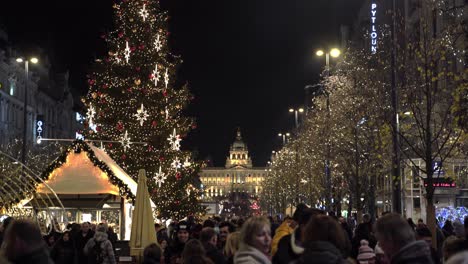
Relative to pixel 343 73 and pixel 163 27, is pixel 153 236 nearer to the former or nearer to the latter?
pixel 163 27

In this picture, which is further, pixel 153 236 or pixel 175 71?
pixel 175 71

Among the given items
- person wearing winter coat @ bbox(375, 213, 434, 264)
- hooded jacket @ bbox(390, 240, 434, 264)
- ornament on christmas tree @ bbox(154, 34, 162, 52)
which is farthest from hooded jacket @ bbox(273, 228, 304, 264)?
ornament on christmas tree @ bbox(154, 34, 162, 52)

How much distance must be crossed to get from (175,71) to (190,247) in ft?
91.8

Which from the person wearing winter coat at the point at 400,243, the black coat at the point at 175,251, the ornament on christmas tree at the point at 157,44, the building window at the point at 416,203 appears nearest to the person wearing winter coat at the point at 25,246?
the person wearing winter coat at the point at 400,243

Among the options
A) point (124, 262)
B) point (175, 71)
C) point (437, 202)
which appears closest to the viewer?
point (124, 262)

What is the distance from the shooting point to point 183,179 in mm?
33875

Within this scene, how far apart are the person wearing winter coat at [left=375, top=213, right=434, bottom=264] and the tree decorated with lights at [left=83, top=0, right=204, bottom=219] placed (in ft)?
89.5

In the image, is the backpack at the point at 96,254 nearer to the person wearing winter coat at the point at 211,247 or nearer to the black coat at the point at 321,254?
the person wearing winter coat at the point at 211,247

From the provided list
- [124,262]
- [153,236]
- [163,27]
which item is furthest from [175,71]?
[153,236]

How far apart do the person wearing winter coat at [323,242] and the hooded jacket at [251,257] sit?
3.02 feet

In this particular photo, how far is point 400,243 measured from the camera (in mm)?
5523

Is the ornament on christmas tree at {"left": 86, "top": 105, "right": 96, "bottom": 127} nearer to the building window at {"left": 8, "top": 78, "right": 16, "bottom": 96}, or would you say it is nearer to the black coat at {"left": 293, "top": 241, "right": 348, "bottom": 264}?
the black coat at {"left": 293, "top": 241, "right": 348, "bottom": 264}

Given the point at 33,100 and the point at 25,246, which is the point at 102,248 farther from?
the point at 33,100

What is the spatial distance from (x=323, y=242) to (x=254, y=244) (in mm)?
1478
